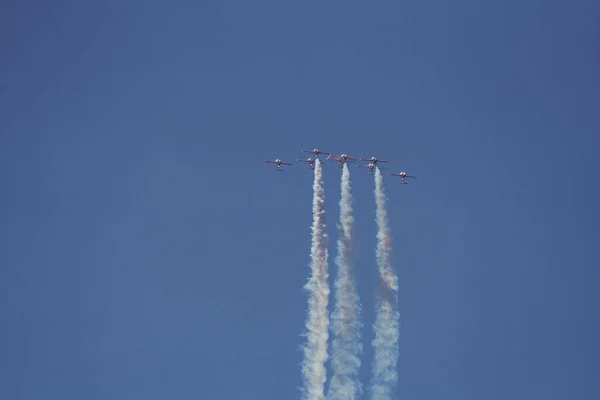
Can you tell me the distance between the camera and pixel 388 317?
97.8 meters

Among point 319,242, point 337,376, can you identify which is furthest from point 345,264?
point 337,376

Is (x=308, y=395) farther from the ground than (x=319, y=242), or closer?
closer

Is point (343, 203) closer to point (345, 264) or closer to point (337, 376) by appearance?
point (345, 264)

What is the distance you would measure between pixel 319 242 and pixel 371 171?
8.99 metres

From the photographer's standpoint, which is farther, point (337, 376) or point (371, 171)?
point (371, 171)

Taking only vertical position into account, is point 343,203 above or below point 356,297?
above

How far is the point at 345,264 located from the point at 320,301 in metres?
3.79

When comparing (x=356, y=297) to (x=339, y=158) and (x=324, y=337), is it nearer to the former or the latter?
(x=324, y=337)

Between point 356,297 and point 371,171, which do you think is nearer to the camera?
point 356,297

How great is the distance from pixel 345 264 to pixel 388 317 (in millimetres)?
5546

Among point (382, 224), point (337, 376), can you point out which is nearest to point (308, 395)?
point (337, 376)

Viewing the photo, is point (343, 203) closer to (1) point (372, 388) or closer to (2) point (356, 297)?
(2) point (356, 297)

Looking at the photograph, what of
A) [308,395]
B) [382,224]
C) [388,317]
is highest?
[382,224]

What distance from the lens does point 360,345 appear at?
95250 mm
